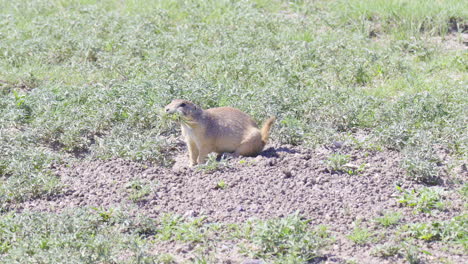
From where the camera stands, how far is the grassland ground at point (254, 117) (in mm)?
5379

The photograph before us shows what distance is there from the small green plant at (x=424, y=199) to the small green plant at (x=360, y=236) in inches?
23.4

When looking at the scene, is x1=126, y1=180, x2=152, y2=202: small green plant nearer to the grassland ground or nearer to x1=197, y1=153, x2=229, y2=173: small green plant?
the grassland ground

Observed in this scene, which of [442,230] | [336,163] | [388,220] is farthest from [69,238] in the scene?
[442,230]

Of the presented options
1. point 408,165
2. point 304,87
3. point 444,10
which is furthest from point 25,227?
point 444,10

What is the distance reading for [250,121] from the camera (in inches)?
284

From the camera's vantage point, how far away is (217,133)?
7.06m

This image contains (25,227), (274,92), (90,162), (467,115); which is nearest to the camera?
(25,227)

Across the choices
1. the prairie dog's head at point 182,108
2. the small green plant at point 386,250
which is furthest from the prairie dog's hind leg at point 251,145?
the small green plant at point 386,250

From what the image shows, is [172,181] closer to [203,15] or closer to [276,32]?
[276,32]

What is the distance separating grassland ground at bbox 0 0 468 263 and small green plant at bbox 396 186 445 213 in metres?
0.02

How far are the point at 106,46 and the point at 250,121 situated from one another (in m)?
4.03

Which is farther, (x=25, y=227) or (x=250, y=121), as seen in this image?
(x=250, y=121)

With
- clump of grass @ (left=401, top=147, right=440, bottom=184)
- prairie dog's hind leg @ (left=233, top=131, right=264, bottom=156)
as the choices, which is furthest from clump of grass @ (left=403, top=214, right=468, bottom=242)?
prairie dog's hind leg @ (left=233, top=131, right=264, bottom=156)

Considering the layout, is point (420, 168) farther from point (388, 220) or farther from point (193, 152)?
point (193, 152)
